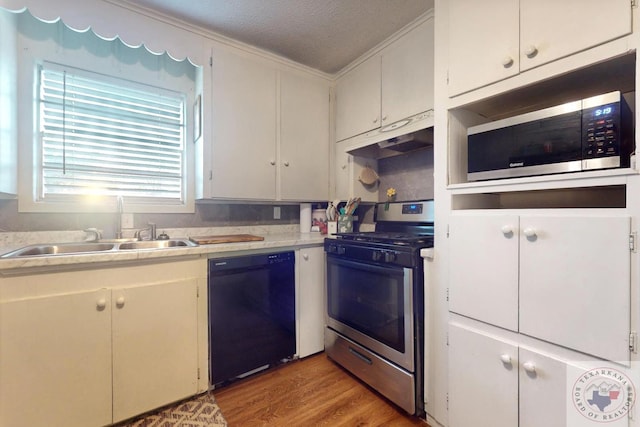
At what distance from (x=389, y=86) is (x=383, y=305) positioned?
149cm

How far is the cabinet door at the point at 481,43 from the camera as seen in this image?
3.73 feet

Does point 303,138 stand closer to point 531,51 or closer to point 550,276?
point 531,51

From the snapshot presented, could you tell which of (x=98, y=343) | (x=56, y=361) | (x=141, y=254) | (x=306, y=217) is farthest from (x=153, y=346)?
(x=306, y=217)

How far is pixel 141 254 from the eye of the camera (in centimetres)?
143

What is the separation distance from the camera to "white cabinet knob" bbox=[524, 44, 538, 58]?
3.48ft

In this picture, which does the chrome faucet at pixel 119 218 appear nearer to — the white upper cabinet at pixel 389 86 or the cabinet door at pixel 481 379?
the white upper cabinet at pixel 389 86

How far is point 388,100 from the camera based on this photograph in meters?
1.99

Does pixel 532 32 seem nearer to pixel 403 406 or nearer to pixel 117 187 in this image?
pixel 403 406

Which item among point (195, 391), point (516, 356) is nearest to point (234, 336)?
point (195, 391)

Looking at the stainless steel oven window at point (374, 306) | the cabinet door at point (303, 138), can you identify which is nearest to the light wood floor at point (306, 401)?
the stainless steel oven window at point (374, 306)

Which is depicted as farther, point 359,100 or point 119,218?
point 359,100

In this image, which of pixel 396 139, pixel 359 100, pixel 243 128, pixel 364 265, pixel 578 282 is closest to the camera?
pixel 578 282

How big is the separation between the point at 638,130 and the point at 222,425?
2.09 meters

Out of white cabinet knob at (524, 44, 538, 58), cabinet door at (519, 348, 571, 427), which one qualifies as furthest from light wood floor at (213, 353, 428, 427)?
white cabinet knob at (524, 44, 538, 58)
